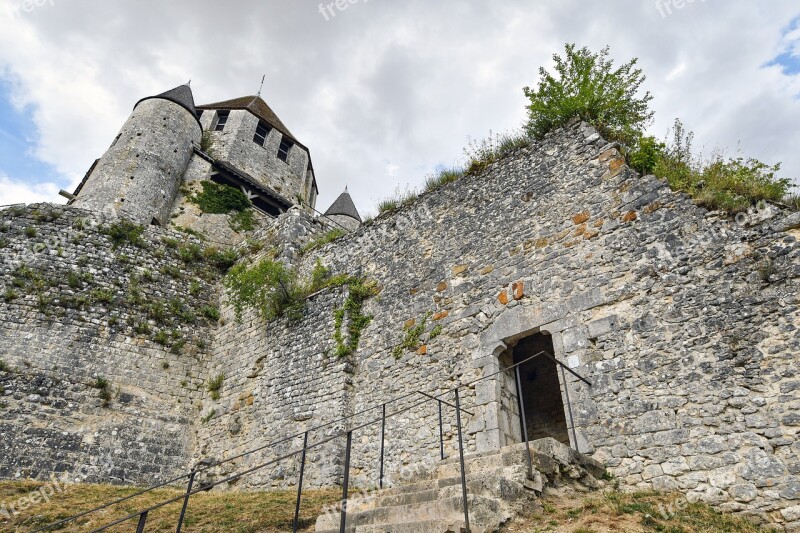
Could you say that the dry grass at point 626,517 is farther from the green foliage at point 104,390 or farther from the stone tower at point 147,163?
the stone tower at point 147,163

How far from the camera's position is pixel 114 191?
53.0 feet

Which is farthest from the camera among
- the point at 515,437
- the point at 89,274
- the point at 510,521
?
the point at 89,274

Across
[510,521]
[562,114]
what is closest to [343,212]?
[562,114]

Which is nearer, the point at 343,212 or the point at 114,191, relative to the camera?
the point at 114,191

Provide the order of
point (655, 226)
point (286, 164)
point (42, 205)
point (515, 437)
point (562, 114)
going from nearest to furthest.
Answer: point (655, 226), point (515, 437), point (562, 114), point (42, 205), point (286, 164)

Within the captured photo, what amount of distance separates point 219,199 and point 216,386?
9.08 m

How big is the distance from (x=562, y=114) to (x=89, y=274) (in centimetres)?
1065

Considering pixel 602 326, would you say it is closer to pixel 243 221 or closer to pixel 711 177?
pixel 711 177

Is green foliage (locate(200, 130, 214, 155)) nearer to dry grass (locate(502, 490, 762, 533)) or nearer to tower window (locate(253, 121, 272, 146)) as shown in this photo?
tower window (locate(253, 121, 272, 146))

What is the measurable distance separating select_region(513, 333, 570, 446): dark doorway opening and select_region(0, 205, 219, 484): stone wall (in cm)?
707

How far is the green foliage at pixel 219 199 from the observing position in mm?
18547

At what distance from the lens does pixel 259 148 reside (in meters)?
23.7

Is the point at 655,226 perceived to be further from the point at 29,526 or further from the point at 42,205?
the point at 42,205

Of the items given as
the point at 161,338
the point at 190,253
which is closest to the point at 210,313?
the point at 161,338
